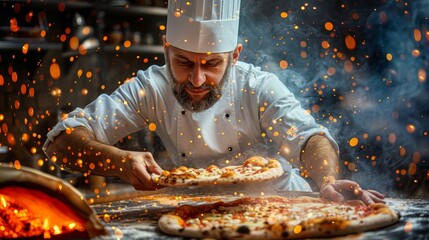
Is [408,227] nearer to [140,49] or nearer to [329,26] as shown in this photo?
[329,26]

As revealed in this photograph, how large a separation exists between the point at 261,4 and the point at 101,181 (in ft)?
2.50

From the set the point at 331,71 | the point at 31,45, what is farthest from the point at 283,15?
the point at 31,45

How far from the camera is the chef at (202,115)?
1726mm

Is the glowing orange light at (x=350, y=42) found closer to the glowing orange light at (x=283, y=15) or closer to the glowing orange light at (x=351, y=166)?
the glowing orange light at (x=283, y=15)

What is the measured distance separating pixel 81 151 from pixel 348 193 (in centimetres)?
69

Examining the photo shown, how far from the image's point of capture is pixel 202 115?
1.85m

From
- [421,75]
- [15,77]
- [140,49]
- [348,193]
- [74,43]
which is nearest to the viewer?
[348,193]

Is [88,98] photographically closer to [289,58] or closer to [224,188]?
[224,188]

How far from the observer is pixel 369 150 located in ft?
7.13

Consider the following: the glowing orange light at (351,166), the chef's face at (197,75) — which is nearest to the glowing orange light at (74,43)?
the chef's face at (197,75)

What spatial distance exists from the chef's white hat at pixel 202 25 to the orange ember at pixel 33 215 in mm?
550

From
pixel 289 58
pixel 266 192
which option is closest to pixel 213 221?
pixel 266 192

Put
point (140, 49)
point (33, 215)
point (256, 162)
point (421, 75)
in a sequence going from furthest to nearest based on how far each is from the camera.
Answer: point (421, 75)
point (140, 49)
point (256, 162)
point (33, 215)

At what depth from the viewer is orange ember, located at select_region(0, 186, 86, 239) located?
1338mm
